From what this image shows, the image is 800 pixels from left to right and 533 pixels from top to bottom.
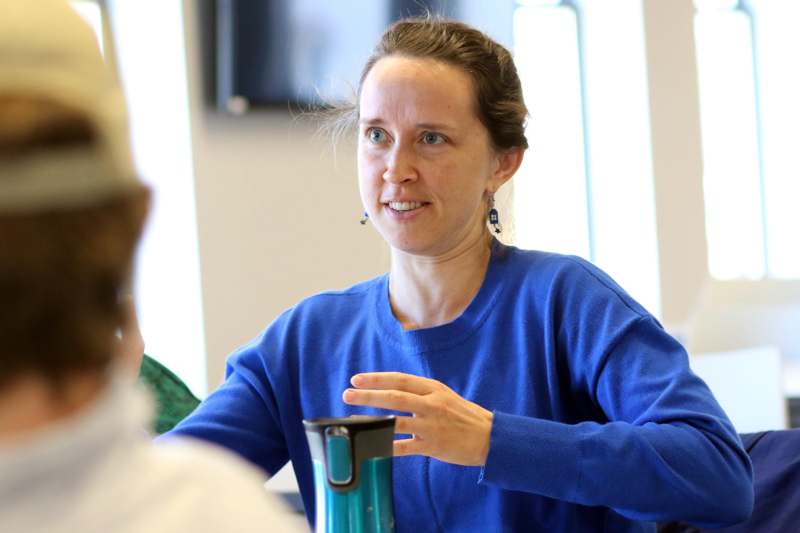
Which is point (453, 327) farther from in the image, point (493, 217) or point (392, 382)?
point (392, 382)

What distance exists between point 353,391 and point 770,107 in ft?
16.0

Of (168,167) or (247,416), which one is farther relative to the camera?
(168,167)

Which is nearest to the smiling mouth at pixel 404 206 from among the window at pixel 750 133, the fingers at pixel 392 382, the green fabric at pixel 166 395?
the fingers at pixel 392 382

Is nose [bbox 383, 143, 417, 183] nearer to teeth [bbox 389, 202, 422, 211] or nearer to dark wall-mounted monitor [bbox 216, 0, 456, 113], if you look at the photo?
teeth [bbox 389, 202, 422, 211]

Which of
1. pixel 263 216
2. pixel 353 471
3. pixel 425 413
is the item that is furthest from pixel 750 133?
pixel 353 471

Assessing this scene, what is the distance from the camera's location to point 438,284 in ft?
5.65

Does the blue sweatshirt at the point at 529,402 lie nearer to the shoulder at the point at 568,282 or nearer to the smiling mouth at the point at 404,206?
the shoulder at the point at 568,282

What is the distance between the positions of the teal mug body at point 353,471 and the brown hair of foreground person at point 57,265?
1.80 ft

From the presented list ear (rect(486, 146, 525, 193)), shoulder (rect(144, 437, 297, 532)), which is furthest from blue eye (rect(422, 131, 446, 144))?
shoulder (rect(144, 437, 297, 532))

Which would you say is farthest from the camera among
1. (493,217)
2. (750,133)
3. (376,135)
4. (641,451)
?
(750,133)

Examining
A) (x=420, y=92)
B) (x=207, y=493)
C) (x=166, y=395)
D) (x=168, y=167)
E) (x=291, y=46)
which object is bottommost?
(x=166, y=395)

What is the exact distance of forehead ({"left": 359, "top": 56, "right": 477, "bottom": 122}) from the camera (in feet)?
5.49

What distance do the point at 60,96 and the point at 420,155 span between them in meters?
1.18

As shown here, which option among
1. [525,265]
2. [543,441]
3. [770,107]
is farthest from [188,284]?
[770,107]
